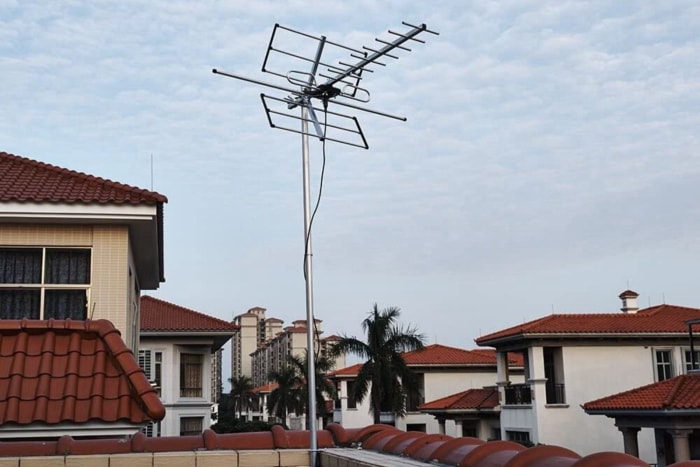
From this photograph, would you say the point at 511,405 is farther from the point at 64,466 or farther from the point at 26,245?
the point at 64,466

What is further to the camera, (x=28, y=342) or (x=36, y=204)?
(x=36, y=204)

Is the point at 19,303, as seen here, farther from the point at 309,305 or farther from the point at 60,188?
the point at 309,305

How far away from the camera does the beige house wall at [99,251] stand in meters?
11.5

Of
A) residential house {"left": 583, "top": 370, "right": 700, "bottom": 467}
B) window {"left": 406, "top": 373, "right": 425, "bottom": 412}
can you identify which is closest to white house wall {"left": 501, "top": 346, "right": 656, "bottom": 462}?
residential house {"left": 583, "top": 370, "right": 700, "bottom": 467}

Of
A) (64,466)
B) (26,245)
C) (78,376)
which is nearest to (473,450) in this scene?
(64,466)

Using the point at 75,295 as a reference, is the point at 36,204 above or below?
above

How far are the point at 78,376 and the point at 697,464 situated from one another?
6924 millimetres

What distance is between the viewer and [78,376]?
347 inches

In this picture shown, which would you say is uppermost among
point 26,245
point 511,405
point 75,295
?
point 26,245

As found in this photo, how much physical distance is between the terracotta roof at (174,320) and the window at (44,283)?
27248 millimetres

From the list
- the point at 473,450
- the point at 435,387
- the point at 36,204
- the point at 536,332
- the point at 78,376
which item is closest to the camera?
the point at 473,450

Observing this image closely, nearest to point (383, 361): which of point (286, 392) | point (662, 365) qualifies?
point (662, 365)

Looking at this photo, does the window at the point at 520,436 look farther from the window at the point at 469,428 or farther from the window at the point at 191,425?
the window at the point at 191,425

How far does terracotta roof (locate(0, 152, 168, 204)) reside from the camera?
11.4 meters
